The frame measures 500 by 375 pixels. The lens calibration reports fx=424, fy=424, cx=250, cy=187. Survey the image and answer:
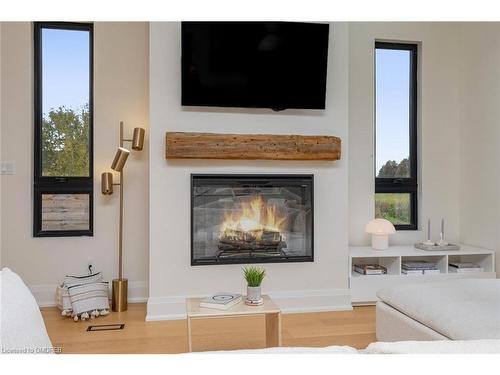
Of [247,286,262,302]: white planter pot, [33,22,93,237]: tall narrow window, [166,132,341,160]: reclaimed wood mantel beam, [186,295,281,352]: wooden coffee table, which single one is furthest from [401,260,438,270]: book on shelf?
[33,22,93,237]: tall narrow window

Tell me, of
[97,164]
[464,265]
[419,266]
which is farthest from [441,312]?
[97,164]

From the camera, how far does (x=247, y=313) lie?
2.39m

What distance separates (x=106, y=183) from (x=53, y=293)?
44.1 inches

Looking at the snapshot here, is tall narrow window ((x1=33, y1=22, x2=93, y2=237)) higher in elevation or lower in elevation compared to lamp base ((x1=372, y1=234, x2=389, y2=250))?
higher

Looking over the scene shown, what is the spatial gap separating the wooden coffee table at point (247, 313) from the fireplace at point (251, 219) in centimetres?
97

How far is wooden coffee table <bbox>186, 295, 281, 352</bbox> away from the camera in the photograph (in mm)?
2371

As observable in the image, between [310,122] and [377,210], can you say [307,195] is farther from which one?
[377,210]

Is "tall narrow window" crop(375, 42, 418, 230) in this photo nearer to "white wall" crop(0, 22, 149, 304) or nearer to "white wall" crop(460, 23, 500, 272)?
"white wall" crop(460, 23, 500, 272)

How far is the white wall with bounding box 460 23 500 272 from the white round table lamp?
38.1 inches

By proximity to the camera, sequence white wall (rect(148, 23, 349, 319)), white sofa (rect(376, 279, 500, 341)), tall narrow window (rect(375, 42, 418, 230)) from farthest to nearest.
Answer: tall narrow window (rect(375, 42, 418, 230)) → white wall (rect(148, 23, 349, 319)) → white sofa (rect(376, 279, 500, 341))

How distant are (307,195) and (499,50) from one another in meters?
2.25

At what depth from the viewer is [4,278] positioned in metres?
1.20

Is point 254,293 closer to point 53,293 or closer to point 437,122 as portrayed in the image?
point 53,293
